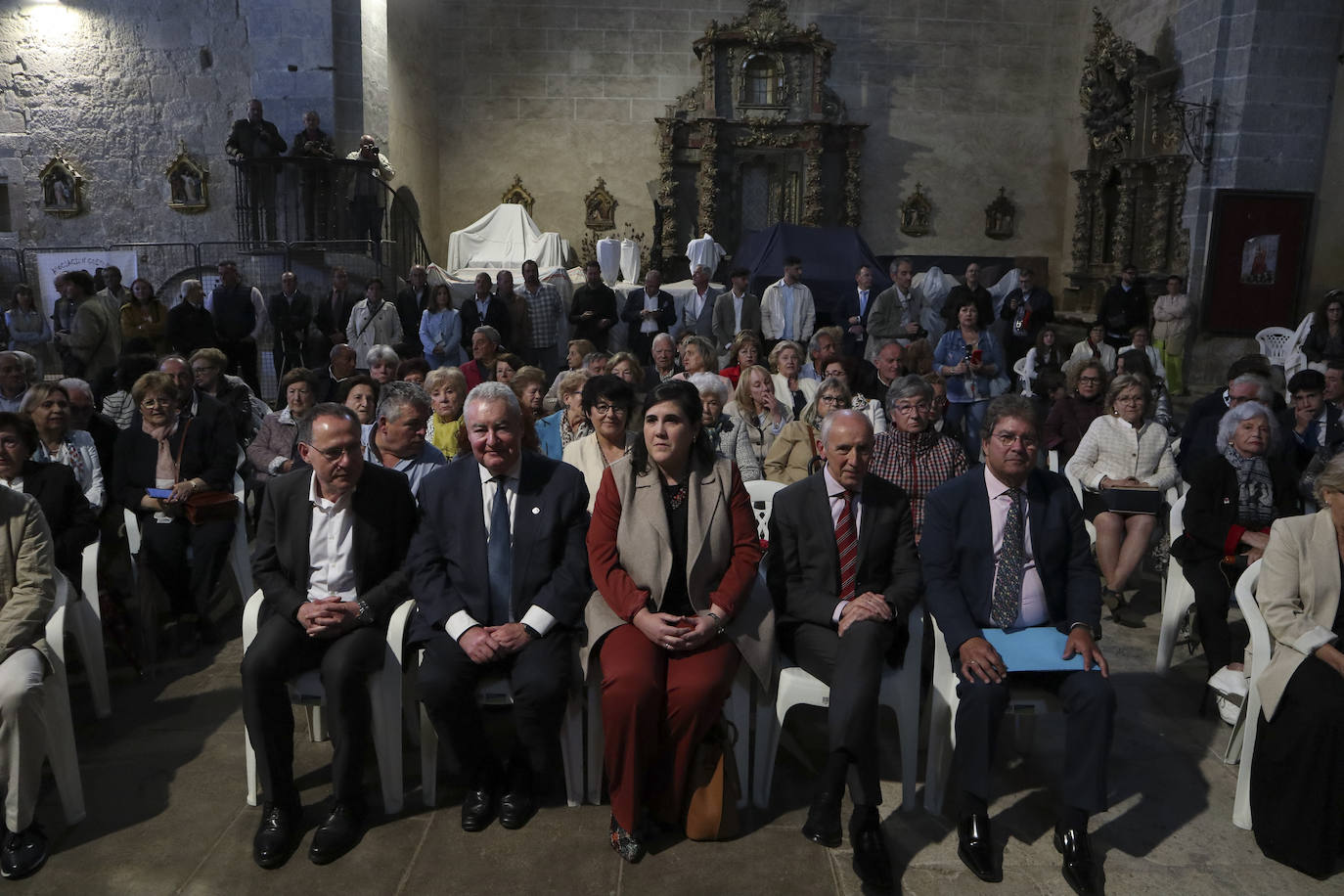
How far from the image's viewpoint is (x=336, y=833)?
296cm

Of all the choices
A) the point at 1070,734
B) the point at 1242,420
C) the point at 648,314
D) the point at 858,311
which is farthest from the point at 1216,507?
the point at 648,314

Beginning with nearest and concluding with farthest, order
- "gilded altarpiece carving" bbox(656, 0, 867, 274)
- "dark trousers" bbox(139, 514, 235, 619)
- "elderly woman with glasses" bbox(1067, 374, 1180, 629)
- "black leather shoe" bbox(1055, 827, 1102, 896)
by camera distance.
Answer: "black leather shoe" bbox(1055, 827, 1102, 896) < "dark trousers" bbox(139, 514, 235, 619) < "elderly woman with glasses" bbox(1067, 374, 1180, 629) < "gilded altarpiece carving" bbox(656, 0, 867, 274)

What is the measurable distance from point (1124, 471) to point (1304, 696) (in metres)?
2.22

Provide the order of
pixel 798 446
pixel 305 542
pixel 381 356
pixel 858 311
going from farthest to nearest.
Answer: pixel 858 311 → pixel 381 356 → pixel 798 446 → pixel 305 542

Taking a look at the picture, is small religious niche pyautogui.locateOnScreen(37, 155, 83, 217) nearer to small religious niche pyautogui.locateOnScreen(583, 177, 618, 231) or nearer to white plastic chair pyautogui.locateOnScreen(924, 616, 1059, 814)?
small religious niche pyautogui.locateOnScreen(583, 177, 618, 231)

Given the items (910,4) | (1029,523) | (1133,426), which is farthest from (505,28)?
(1029,523)

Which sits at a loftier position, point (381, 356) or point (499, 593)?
point (381, 356)

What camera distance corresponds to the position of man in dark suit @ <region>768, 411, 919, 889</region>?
311 centimetres

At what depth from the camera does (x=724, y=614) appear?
3100 mm

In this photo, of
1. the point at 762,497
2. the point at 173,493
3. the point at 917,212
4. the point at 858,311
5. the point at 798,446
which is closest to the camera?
the point at 762,497

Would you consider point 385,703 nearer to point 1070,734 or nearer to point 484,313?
point 1070,734

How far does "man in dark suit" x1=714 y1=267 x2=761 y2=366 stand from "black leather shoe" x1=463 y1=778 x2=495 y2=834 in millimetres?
6472

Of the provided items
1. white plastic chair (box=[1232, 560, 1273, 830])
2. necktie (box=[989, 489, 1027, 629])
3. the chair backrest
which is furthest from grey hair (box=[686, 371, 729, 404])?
white plastic chair (box=[1232, 560, 1273, 830])

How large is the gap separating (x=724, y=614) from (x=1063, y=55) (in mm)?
15746
